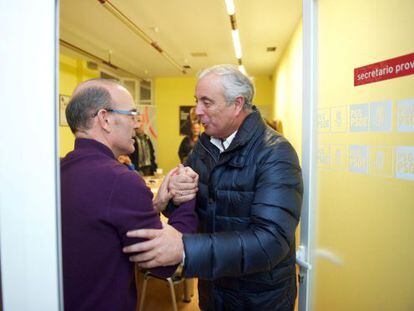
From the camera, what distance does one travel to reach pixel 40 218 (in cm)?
62

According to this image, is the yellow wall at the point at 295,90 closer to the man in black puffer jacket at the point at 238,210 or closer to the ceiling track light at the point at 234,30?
the ceiling track light at the point at 234,30

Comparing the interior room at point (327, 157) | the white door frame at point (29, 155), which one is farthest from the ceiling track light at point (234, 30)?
the white door frame at point (29, 155)

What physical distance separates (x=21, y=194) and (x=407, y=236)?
3.62ft

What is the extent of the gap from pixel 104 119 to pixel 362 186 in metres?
0.96

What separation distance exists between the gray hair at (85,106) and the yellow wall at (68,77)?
15.6 ft

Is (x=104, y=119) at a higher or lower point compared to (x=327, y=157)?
higher

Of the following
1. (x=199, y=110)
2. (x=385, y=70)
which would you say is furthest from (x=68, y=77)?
(x=385, y=70)

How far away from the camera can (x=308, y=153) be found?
1098 millimetres

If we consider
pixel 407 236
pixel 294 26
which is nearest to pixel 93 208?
pixel 407 236

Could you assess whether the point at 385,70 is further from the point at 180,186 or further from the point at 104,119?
the point at 104,119

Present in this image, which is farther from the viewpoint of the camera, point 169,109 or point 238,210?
point 169,109

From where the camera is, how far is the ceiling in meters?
3.71

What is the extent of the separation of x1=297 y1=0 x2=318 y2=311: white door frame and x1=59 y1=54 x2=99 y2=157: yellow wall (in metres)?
5.15

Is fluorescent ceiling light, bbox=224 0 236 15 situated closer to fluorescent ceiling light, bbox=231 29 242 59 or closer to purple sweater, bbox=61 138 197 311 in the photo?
fluorescent ceiling light, bbox=231 29 242 59
